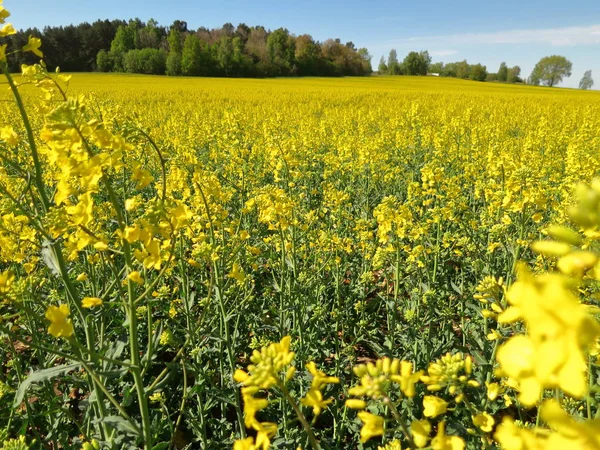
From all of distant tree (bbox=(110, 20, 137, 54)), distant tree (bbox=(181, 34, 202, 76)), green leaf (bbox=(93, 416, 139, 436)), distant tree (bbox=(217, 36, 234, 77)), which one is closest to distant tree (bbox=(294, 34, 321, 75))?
distant tree (bbox=(217, 36, 234, 77))

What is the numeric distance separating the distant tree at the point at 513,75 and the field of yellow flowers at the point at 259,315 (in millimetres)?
79393

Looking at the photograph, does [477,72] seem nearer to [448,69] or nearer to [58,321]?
[448,69]

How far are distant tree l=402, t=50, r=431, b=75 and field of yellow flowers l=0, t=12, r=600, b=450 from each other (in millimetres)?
65455

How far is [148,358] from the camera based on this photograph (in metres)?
1.68

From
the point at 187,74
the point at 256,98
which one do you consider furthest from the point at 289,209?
the point at 187,74

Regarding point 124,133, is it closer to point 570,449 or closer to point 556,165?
point 570,449

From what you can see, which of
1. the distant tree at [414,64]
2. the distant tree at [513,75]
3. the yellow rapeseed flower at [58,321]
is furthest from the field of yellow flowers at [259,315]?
the distant tree at [513,75]

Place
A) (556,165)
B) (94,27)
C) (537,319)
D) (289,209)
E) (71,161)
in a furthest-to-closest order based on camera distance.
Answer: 1. (94,27)
2. (556,165)
3. (289,209)
4. (71,161)
5. (537,319)

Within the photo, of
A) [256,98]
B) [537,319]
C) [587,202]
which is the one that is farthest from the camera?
[256,98]

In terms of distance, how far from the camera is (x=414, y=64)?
65.8 m

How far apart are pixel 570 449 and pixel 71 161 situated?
160 cm

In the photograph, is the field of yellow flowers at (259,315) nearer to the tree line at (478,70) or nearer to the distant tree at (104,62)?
the distant tree at (104,62)

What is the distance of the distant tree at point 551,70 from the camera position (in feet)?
237

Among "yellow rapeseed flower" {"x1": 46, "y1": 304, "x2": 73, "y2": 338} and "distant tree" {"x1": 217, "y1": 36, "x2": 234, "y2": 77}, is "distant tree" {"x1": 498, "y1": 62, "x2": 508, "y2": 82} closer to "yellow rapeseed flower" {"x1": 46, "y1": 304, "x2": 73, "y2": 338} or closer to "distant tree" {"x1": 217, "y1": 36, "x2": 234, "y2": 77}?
"distant tree" {"x1": 217, "y1": 36, "x2": 234, "y2": 77}
